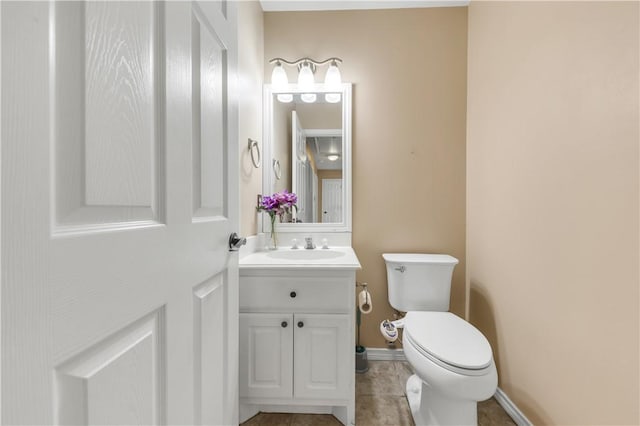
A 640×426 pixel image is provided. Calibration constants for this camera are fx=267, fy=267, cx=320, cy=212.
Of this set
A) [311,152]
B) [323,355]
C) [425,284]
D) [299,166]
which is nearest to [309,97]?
[311,152]

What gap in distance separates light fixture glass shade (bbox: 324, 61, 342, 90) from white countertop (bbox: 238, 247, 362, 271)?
1.09 m

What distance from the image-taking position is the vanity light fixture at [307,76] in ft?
5.84

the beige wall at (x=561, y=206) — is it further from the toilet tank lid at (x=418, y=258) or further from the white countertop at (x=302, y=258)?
the white countertop at (x=302, y=258)

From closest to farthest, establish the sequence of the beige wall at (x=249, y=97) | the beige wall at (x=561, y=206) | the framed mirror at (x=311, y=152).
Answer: the beige wall at (x=561, y=206) < the beige wall at (x=249, y=97) < the framed mirror at (x=311, y=152)

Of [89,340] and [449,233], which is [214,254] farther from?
[449,233]

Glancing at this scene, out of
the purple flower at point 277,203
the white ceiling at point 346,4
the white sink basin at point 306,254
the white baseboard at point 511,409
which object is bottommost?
the white baseboard at point 511,409

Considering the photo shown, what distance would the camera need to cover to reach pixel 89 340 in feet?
1.21

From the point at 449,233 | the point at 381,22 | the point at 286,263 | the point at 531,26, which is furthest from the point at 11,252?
the point at 381,22

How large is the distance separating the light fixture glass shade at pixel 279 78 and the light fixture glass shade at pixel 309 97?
0.46ft

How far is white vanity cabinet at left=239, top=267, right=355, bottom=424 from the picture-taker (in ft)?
4.07

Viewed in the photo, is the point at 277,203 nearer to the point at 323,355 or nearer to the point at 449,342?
the point at 323,355

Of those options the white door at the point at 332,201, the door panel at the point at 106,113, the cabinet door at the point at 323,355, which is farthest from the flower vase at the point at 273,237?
the door panel at the point at 106,113

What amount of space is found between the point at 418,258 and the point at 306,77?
1387 mm

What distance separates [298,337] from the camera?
1248mm
